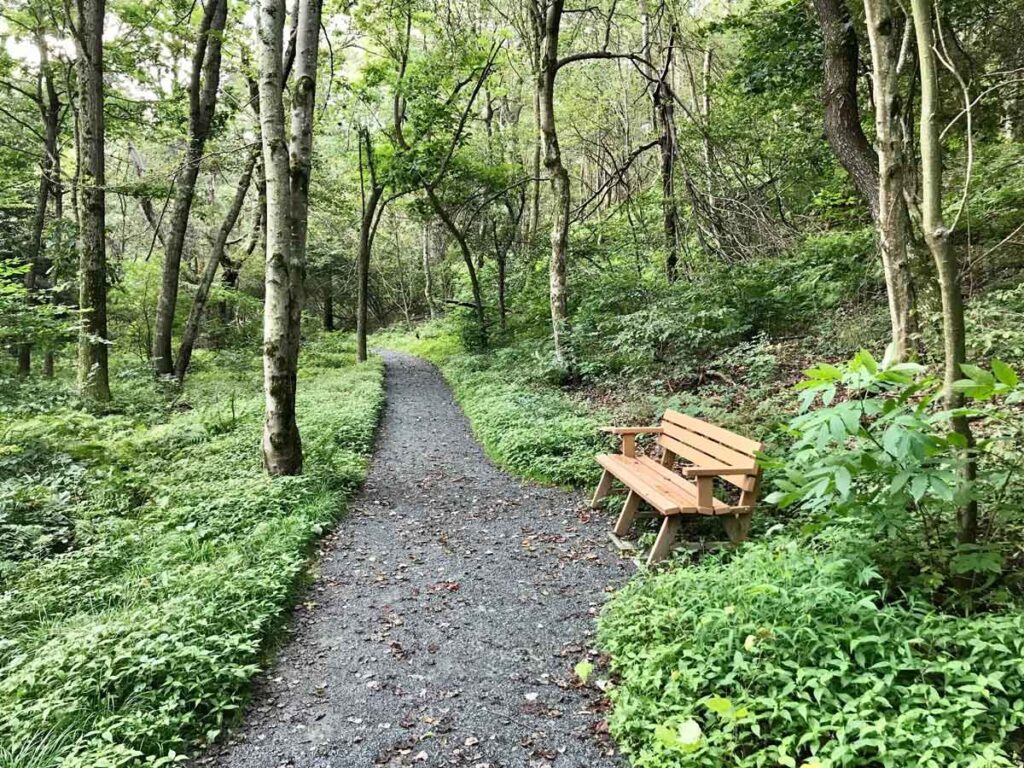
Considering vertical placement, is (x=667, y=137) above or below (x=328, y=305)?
above

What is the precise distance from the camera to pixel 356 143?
19812 millimetres

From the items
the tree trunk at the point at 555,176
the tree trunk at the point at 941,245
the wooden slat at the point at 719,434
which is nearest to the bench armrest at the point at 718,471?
the wooden slat at the point at 719,434

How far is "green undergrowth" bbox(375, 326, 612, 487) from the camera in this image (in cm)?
737

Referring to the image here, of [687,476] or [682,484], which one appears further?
[682,484]

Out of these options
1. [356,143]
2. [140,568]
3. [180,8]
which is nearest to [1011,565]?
[140,568]

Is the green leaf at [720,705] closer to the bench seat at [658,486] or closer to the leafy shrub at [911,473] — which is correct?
the leafy shrub at [911,473]

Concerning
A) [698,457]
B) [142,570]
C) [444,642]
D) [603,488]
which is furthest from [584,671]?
[142,570]

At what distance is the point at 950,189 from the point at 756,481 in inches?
239

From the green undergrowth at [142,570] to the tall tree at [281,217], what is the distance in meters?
0.62

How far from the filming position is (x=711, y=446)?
5.16 metres

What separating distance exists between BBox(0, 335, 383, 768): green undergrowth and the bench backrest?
3544 mm

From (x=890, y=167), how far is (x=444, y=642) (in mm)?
4690

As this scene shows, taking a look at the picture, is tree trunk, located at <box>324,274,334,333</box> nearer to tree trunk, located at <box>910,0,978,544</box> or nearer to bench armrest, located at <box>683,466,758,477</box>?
bench armrest, located at <box>683,466,758,477</box>

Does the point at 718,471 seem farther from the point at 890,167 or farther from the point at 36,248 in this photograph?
the point at 36,248
